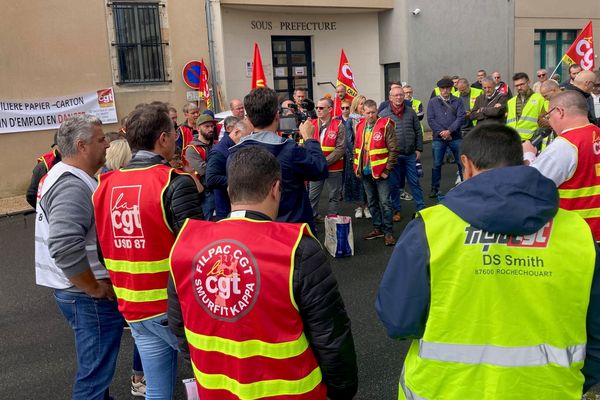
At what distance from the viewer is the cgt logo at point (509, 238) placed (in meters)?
1.68

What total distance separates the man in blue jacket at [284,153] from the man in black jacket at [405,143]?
394cm

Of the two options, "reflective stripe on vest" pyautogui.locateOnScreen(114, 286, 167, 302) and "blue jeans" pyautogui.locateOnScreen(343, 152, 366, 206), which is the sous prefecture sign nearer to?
"blue jeans" pyautogui.locateOnScreen(343, 152, 366, 206)

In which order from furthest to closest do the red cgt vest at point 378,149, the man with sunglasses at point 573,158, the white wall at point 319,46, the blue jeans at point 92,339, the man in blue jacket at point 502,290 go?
the white wall at point 319,46
the red cgt vest at point 378,149
the man with sunglasses at point 573,158
the blue jeans at point 92,339
the man in blue jacket at point 502,290

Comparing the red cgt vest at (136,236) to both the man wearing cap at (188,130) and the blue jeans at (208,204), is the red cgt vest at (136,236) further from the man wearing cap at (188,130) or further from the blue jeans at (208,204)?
the man wearing cap at (188,130)

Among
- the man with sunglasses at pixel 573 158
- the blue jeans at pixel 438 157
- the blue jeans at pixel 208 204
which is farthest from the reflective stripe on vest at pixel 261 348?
the blue jeans at pixel 438 157

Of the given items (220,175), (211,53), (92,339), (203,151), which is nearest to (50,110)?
(211,53)

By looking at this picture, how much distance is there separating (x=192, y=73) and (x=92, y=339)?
11.0 metres

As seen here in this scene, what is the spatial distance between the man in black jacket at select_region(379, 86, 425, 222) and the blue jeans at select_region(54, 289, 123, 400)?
16.8ft

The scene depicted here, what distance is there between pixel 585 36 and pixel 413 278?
10.1 meters

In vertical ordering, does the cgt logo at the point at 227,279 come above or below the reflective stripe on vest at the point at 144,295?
above

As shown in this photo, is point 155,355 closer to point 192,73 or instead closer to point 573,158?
point 573,158

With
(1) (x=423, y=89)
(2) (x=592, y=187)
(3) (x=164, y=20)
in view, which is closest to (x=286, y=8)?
(3) (x=164, y=20)

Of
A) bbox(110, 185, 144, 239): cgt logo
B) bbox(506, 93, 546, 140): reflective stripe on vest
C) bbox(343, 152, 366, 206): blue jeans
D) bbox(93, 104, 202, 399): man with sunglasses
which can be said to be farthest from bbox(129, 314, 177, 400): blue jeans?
bbox(506, 93, 546, 140): reflective stripe on vest

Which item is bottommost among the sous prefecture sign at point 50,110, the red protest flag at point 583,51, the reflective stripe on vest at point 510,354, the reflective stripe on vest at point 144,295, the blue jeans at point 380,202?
the blue jeans at point 380,202
